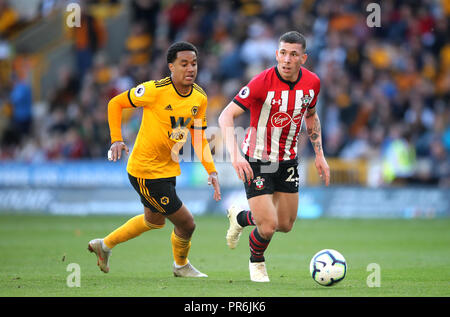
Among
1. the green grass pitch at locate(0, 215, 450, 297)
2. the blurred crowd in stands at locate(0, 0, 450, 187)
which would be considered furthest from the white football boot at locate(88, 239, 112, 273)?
the blurred crowd in stands at locate(0, 0, 450, 187)

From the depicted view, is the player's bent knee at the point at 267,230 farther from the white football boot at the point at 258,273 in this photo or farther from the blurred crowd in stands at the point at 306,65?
the blurred crowd in stands at the point at 306,65

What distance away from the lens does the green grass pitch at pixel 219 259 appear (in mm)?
7734

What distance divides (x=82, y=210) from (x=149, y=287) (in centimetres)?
1157

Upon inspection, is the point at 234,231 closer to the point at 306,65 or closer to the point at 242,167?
the point at 242,167

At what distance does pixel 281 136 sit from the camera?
8648 millimetres

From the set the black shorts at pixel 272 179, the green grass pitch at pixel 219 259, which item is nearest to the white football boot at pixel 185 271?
the green grass pitch at pixel 219 259

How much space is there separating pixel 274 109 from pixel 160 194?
5.17 ft

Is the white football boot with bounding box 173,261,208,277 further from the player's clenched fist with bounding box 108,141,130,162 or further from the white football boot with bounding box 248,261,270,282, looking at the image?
the player's clenched fist with bounding box 108,141,130,162

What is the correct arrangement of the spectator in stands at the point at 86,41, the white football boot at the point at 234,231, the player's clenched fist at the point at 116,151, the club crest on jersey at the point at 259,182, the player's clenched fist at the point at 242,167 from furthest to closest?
the spectator in stands at the point at 86,41 → the white football boot at the point at 234,231 → the club crest on jersey at the point at 259,182 → the player's clenched fist at the point at 116,151 → the player's clenched fist at the point at 242,167

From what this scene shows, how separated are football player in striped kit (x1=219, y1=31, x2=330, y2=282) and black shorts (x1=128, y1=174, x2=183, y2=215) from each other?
0.85 m

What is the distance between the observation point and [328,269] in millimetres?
7938

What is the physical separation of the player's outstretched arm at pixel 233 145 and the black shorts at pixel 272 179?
12.0 inches

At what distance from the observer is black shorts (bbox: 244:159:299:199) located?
8.47 m

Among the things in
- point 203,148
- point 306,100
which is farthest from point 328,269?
point 203,148
